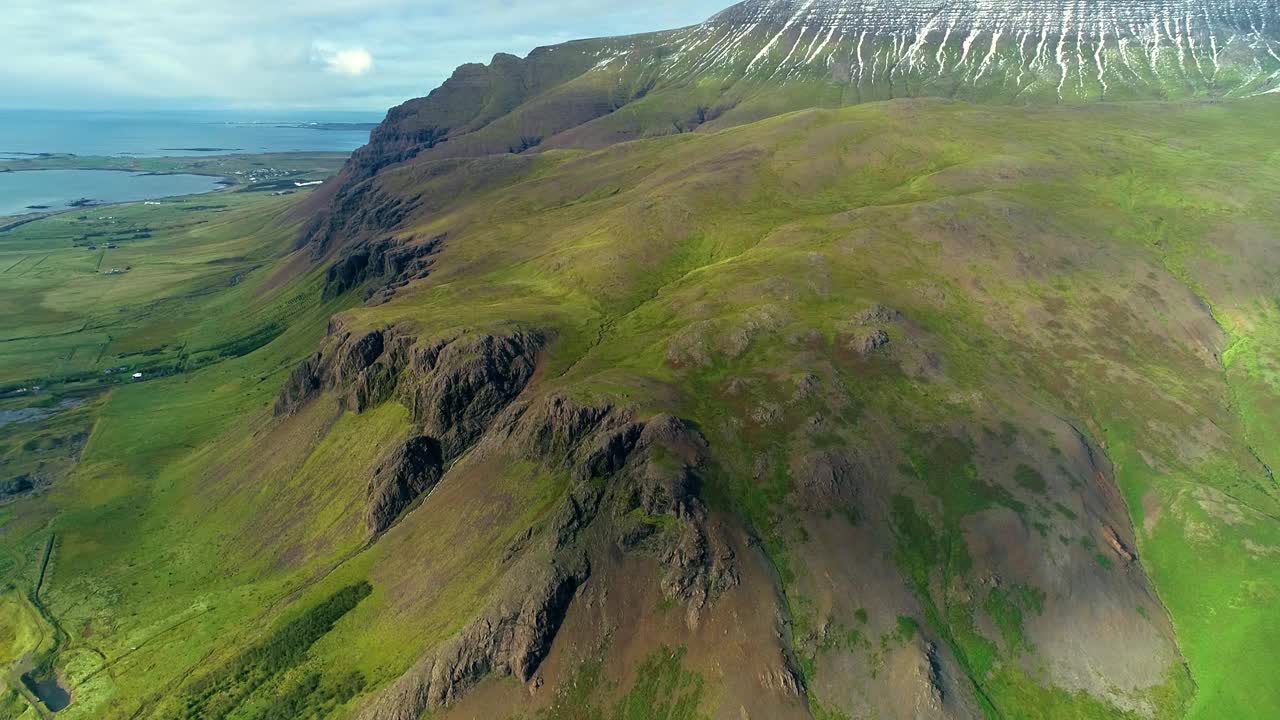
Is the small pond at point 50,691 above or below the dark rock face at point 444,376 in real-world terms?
below

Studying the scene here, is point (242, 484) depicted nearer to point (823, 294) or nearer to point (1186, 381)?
point (823, 294)

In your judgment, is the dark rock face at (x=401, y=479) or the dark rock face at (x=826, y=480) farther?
the dark rock face at (x=401, y=479)

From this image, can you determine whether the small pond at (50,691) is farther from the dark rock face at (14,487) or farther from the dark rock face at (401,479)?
the dark rock face at (14,487)

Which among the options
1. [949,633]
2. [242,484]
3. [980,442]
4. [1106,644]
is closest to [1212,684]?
[1106,644]

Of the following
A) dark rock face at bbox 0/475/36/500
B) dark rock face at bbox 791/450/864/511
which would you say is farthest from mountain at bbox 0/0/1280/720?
dark rock face at bbox 0/475/36/500

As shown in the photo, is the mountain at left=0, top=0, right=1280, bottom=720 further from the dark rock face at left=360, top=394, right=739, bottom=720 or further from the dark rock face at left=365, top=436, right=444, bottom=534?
the dark rock face at left=365, top=436, right=444, bottom=534

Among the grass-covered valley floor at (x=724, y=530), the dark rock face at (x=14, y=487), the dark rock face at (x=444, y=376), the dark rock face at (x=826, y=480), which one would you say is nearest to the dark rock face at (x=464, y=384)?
the dark rock face at (x=444, y=376)

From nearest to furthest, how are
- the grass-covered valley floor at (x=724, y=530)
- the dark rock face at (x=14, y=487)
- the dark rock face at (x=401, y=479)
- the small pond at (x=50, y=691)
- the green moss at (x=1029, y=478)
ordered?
the grass-covered valley floor at (x=724, y=530), the small pond at (x=50, y=691), the green moss at (x=1029, y=478), the dark rock face at (x=401, y=479), the dark rock face at (x=14, y=487)

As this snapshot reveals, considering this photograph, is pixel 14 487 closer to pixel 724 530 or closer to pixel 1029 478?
pixel 724 530

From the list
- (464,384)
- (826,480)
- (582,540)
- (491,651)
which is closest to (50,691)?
(491,651)

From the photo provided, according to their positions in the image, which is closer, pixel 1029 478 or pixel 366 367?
pixel 1029 478
